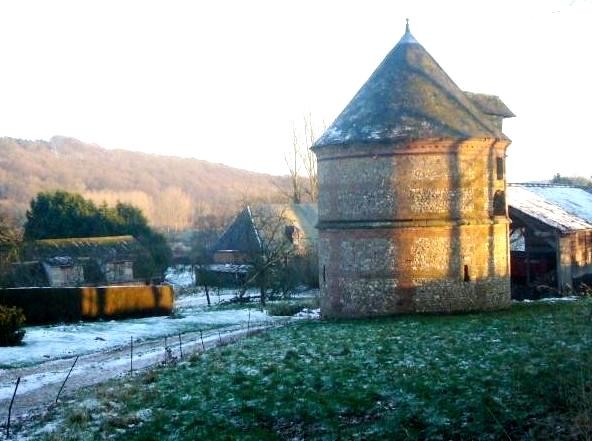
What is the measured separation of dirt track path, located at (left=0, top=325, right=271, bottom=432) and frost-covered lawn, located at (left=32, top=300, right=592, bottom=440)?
4.08 ft

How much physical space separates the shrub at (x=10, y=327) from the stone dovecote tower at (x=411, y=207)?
1085 centimetres

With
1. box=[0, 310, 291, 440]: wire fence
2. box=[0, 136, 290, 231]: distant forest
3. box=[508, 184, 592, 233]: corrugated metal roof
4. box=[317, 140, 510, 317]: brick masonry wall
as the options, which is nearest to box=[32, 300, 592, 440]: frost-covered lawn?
box=[0, 310, 291, 440]: wire fence

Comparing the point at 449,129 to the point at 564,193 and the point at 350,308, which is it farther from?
the point at 564,193

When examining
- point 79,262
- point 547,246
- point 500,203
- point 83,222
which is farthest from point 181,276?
point 500,203

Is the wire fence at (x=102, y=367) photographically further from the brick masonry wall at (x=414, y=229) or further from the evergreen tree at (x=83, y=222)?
the evergreen tree at (x=83, y=222)

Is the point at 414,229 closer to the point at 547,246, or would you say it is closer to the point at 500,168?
the point at 500,168

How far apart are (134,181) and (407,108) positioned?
451 ft

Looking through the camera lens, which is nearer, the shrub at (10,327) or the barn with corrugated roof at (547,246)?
the shrub at (10,327)

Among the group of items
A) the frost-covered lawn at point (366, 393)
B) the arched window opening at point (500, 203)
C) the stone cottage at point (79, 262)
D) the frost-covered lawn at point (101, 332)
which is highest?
the arched window opening at point (500, 203)

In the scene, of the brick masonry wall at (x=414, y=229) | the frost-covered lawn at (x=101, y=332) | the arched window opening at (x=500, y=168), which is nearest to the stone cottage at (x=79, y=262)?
the frost-covered lawn at (x=101, y=332)

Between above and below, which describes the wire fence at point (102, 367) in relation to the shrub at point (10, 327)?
below

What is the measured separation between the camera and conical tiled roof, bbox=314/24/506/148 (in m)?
25.2

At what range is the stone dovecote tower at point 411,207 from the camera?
82.3 ft

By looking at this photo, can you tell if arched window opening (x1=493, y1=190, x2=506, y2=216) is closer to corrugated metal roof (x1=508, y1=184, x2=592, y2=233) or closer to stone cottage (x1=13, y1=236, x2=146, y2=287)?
corrugated metal roof (x1=508, y1=184, x2=592, y2=233)
